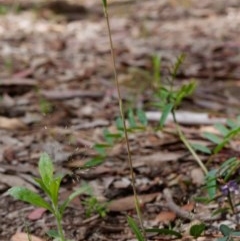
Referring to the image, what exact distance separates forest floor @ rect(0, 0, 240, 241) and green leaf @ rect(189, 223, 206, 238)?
0.06 metres

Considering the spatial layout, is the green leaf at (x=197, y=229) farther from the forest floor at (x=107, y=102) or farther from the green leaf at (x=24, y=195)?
the green leaf at (x=24, y=195)

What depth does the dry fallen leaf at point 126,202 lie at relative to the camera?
5.02ft

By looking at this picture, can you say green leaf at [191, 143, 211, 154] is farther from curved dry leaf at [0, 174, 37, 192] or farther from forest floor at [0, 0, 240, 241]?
curved dry leaf at [0, 174, 37, 192]

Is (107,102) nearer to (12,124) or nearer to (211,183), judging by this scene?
(12,124)

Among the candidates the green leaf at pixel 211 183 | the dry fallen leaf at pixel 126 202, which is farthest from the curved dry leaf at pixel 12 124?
the green leaf at pixel 211 183

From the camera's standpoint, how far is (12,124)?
215 centimetres

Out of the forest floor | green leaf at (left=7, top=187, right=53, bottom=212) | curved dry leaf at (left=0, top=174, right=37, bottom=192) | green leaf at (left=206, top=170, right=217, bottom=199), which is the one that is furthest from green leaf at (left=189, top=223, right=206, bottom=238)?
curved dry leaf at (left=0, top=174, right=37, bottom=192)

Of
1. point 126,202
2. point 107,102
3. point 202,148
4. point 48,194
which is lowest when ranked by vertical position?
point 107,102

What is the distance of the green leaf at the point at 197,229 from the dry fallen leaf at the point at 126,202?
382mm

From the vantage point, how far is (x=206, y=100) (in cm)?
252

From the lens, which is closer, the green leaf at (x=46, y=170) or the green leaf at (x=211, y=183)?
the green leaf at (x=46, y=170)

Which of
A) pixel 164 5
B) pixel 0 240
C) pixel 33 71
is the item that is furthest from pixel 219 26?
pixel 0 240

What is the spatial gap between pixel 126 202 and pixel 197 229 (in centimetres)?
43

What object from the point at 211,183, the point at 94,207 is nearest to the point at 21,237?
the point at 94,207
